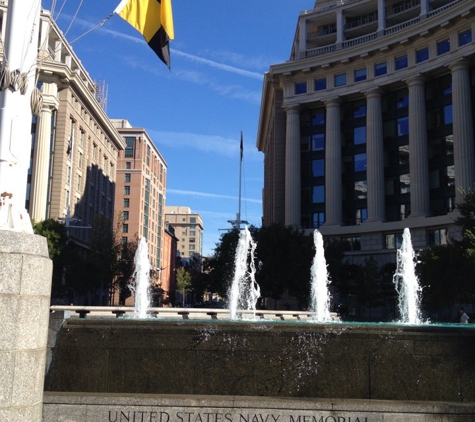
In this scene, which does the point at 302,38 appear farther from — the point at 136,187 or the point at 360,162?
the point at 136,187

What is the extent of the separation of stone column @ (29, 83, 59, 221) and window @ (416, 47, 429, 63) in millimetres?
44810

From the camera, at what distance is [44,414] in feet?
32.1

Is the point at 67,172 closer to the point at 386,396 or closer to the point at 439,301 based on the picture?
the point at 439,301

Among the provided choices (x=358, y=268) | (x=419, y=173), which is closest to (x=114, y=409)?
(x=358, y=268)

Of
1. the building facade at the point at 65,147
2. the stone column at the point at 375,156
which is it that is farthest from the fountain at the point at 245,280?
the building facade at the point at 65,147

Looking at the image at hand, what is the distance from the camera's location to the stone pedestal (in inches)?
276

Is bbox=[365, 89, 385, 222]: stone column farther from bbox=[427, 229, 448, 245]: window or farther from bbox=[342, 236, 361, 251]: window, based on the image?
bbox=[427, 229, 448, 245]: window

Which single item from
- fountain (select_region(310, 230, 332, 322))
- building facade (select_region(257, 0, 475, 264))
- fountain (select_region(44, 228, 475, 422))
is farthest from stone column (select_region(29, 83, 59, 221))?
fountain (select_region(44, 228, 475, 422))

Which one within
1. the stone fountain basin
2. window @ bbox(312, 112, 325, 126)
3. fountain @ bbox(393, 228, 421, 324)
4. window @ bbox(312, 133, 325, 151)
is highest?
window @ bbox(312, 112, 325, 126)

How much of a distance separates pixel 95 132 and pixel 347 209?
45.4 meters

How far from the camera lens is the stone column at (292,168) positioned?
231 ft

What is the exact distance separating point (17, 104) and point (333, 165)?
61.8m

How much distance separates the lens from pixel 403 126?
2594 inches

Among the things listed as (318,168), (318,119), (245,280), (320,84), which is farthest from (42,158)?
(320,84)
